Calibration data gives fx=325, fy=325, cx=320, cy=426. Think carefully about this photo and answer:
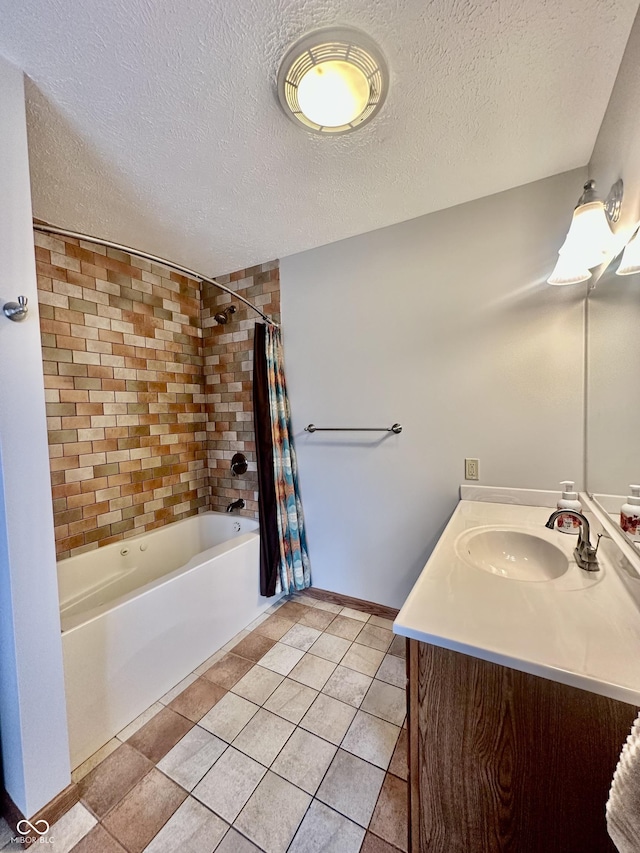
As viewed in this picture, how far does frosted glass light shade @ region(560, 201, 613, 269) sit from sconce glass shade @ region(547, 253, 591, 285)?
0.02 metres

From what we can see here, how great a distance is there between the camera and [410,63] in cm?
100

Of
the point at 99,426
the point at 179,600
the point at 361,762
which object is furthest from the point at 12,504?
the point at 361,762

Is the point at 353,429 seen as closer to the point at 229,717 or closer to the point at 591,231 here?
the point at 591,231

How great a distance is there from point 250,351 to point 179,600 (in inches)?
65.2

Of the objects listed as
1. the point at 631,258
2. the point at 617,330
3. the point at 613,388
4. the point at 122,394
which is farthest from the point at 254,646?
the point at 631,258

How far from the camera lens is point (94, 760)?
125cm

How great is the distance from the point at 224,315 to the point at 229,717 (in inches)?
93.6

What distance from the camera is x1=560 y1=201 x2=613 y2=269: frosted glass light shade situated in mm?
1127

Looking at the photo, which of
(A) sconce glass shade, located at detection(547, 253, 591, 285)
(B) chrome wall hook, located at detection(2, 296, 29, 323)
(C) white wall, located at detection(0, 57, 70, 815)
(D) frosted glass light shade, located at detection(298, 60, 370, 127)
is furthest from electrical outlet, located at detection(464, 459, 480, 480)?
(B) chrome wall hook, located at detection(2, 296, 29, 323)

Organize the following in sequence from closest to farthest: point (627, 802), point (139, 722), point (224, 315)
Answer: point (627, 802) → point (139, 722) → point (224, 315)

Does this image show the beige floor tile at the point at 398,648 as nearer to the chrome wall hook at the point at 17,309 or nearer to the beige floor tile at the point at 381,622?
the beige floor tile at the point at 381,622

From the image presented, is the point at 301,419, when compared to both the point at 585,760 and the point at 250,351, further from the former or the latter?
the point at 585,760

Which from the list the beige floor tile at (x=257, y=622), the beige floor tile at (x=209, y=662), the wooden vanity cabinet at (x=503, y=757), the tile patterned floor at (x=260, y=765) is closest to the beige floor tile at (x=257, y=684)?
the tile patterned floor at (x=260, y=765)

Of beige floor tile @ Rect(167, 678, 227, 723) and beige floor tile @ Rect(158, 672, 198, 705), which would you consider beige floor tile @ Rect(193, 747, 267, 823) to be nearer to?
beige floor tile @ Rect(167, 678, 227, 723)
